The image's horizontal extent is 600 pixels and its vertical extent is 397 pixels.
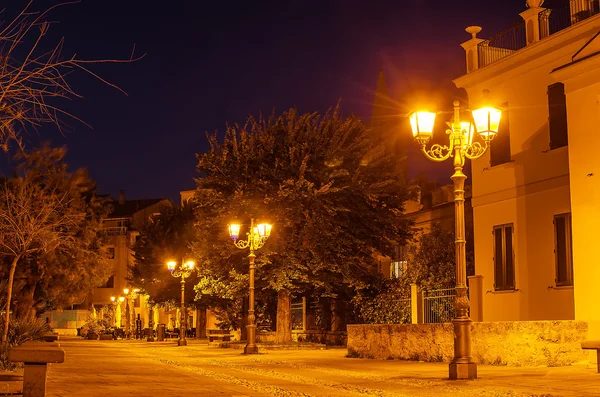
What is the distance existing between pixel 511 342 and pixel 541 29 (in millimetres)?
9314

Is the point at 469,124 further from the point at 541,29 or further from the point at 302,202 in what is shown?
the point at 302,202

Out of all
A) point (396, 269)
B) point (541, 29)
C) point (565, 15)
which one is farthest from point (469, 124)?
point (396, 269)

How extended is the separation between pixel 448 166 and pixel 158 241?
62.6 feet

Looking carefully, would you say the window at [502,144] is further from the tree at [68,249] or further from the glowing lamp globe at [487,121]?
the tree at [68,249]

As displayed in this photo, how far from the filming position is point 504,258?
78.1 ft

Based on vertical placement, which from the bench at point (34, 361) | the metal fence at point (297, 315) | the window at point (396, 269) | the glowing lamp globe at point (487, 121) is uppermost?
the glowing lamp globe at point (487, 121)

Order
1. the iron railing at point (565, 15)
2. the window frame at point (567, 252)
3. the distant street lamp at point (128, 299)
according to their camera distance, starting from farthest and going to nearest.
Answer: the distant street lamp at point (128, 299)
the iron railing at point (565, 15)
the window frame at point (567, 252)

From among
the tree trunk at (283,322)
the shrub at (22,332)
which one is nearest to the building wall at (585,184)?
the shrub at (22,332)

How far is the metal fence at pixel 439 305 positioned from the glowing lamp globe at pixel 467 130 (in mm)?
8348

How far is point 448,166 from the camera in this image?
51219 mm

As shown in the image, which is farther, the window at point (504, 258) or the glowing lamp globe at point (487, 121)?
the window at point (504, 258)

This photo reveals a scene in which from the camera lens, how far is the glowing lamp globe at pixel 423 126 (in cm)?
A: 1585

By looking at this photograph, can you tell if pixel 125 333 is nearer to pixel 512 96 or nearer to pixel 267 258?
pixel 267 258

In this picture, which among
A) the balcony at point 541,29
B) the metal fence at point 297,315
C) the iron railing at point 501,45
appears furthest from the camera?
the metal fence at point 297,315
